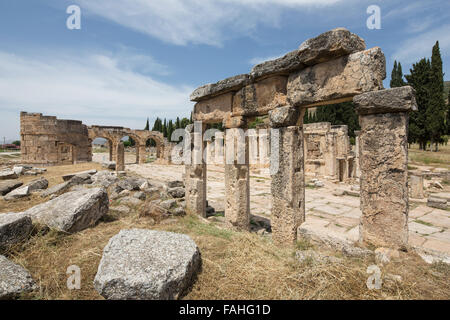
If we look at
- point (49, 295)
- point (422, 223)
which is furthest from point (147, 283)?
point (422, 223)

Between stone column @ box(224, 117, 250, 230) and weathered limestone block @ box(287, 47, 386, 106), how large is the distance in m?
1.44

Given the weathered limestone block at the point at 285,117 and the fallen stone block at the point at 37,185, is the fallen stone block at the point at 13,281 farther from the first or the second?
the fallen stone block at the point at 37,185

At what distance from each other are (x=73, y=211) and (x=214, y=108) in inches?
145

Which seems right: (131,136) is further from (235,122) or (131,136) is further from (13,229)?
(13,229)

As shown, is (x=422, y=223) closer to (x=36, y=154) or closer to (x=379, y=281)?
(x=379, y=281)

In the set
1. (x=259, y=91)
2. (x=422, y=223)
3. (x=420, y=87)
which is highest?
(x=420, y=87)

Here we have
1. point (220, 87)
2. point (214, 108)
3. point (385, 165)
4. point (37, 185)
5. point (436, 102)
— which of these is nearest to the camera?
point (385, 165)

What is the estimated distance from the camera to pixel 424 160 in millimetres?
19375

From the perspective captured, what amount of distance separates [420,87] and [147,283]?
33714 mm

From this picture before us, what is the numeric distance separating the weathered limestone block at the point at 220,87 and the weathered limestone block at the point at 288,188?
5.00ft

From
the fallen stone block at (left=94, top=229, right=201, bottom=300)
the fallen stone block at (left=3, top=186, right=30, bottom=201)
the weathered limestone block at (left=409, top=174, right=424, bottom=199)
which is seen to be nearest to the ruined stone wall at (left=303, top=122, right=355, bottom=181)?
the weathered limestone block at (left=409, top=174, right=424, bottom=199)

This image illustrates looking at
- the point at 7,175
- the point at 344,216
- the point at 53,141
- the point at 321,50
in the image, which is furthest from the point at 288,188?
the point at 53,141

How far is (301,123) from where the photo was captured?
4320 millimetres

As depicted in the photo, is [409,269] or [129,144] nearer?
[409,269]
